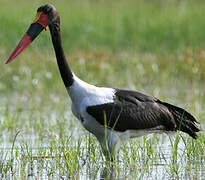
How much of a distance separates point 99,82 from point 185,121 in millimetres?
4029

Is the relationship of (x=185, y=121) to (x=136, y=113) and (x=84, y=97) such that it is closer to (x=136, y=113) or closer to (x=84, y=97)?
(x=136, y=113)

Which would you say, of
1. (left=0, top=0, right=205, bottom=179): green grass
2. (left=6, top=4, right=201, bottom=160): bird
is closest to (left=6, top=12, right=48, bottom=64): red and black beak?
(left=6, top=4, right=201, bottom=160): bird

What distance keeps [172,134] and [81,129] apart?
5.20ft

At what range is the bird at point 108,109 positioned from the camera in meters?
5.38

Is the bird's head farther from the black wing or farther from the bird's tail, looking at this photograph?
the bird's tail

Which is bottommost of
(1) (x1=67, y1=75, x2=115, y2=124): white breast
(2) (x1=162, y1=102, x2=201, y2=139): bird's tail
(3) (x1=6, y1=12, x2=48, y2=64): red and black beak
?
(2) (x1=162, y1=102, x2=201, y2=139): bird's tail

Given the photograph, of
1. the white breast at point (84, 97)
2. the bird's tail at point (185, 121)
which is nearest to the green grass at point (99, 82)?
the bird's tail at point (185, 121)

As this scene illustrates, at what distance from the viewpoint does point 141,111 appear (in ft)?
18.3

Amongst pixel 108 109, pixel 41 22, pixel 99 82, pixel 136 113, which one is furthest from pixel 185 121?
pixel 99 82

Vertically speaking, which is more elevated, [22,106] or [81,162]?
[22,106]

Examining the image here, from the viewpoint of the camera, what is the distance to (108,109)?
5418 millimetres

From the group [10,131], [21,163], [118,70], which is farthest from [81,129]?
[118,70]

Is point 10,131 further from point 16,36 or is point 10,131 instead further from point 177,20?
point 177,20

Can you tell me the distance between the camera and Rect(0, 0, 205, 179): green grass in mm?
5289
